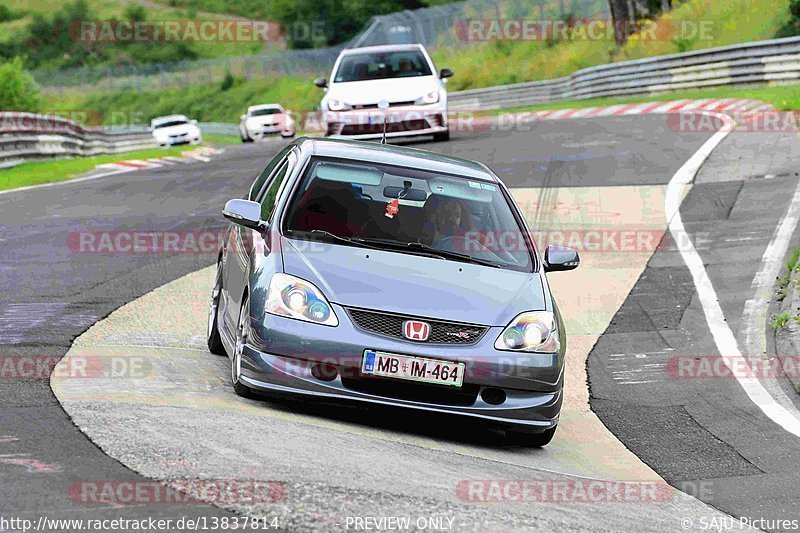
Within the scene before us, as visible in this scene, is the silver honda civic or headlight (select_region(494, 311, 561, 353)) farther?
headlight (select_region(494, 311, 561, 353))

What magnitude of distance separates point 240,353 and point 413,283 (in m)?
1.03

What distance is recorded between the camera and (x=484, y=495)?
5.93m

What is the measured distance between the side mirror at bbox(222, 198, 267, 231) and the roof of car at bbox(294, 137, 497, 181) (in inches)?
27.1

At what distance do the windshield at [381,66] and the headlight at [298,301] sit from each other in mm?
16913

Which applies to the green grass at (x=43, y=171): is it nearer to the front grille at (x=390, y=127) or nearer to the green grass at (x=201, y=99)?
the front grille at (x=390, y=127)

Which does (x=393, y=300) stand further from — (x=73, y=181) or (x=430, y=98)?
(x=430, y=98)

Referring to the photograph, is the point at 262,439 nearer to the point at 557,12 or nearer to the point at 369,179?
the point at 369,179

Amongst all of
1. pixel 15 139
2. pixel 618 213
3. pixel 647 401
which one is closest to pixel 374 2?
pixel 15 139

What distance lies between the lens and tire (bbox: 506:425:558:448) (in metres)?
7.73

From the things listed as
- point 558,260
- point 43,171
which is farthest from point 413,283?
point 43,171

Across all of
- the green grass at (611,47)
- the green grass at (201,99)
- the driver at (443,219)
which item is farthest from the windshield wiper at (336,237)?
the green grass at (201,99)

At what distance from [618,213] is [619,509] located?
10.3m

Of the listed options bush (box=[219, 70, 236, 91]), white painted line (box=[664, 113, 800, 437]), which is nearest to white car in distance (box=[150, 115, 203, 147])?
white painted line (box=[664, 113, 800, 437])

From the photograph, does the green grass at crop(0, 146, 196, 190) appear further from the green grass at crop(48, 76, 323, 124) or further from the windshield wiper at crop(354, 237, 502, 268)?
the green grass at crop(48, 76, 323, 124)
